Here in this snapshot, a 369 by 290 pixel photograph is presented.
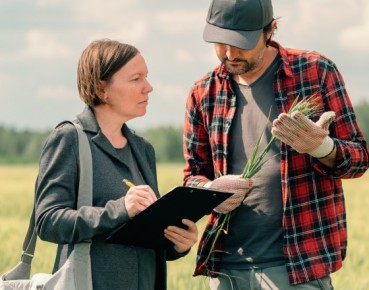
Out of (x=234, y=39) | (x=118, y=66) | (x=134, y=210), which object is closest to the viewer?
(x=134, y=210)

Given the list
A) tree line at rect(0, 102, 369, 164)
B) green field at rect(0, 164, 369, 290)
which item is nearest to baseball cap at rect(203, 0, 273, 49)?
green field at rect(0, 164, 369, 290)

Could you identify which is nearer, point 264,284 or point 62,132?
point 62,132

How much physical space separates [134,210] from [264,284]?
0.86 m

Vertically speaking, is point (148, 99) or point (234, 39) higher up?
point (234, 39)

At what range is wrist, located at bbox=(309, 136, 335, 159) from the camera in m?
3.95

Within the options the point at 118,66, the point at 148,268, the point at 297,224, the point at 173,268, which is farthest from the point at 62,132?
the point at 173,268

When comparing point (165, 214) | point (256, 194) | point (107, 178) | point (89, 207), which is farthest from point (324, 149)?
point (89, 207)

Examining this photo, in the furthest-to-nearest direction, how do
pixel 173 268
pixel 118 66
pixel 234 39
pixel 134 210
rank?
1. pixel 173 268
2. pixel 234 39
3. pixel 118 66
4. pixel 134 210

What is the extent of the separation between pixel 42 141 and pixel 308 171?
96.4 ft

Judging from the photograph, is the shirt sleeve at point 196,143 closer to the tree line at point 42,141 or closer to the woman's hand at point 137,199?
the woman's hand at point 137,199

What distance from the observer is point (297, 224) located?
13.6 ft

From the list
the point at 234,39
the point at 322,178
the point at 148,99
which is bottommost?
the point at 322,178

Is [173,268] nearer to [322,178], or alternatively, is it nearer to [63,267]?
[322,178]

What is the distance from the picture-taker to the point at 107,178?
3697 mm
